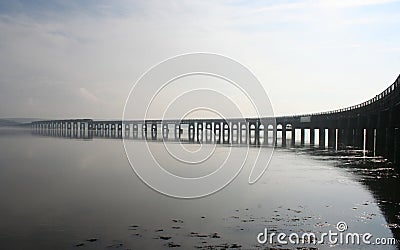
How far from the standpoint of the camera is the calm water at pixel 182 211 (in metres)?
15.8

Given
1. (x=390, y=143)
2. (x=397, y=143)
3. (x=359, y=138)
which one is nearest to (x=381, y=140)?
(x=390, y=143)

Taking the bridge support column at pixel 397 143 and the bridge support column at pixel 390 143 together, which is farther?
the bridge support column at pixel 390 143

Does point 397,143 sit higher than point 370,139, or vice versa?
point 370,139

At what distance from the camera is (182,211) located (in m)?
21.4

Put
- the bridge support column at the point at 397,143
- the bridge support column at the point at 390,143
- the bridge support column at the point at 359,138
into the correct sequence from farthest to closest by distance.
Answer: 1. the bridge support column at the point at 359,138
2. the bridge support column at the point at 390,143
3. the bridge support column at the point at 397,143

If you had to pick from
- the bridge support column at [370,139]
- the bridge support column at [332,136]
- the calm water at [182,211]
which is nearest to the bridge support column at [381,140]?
the bridge support column at [370,139]

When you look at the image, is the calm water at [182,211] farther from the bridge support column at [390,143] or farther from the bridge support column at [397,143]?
the bridge support column at [390,143]

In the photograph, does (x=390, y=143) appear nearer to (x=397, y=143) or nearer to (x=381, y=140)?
(x=397, y=143)

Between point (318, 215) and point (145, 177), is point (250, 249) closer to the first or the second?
point (318, 215)

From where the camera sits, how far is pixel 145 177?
116ft

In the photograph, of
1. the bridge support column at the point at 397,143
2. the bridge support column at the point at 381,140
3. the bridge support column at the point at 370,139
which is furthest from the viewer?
the bridge support column at the point at 370,139

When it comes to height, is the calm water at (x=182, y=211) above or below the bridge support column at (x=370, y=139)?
below

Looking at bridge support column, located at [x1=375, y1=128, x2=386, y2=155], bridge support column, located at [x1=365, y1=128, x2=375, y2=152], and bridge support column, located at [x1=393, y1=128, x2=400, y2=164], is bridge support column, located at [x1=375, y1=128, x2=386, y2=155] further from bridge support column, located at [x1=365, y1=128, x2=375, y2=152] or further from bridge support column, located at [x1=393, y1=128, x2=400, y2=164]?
bridge support column, located at [x1=393, y1=128, x2=400, y2=164]

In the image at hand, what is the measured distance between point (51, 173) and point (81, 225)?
22394 mm
